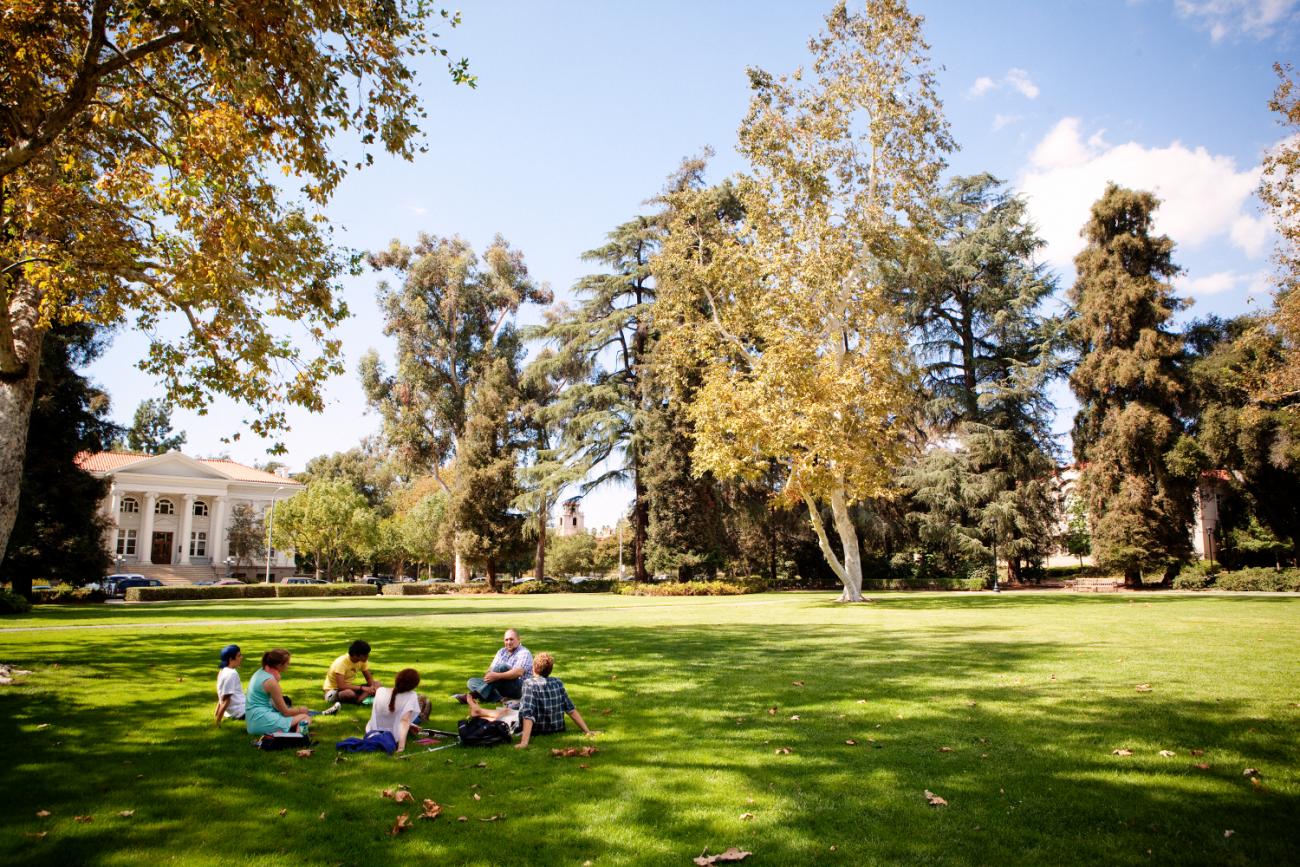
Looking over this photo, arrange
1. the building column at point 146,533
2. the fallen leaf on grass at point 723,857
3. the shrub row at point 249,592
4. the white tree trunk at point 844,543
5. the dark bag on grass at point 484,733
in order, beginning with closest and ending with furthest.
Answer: the fallen leaf on grass at point 723,857
the dark bag on grass at point 484,733
the white tree trunk at point 844,543
the shrub row at point 249,592
the building column at point 146,533

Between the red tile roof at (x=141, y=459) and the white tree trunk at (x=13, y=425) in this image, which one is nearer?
the white tree trunk at (x=13, y=425)

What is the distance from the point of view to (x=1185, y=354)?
125 ft

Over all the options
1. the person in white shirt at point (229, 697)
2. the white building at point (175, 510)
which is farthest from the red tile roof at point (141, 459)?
the person in white shirt at point (229, 697)

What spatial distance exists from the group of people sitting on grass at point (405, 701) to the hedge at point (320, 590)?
3966cm

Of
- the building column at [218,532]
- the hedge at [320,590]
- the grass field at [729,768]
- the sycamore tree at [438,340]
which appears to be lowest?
the hedge at [320,590]

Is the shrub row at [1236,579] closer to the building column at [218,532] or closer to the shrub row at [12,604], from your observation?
the shrub row at [12,604]

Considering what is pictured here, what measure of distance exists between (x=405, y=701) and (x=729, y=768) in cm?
320

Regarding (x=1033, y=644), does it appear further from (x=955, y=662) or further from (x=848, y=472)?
(x=848, y=472)

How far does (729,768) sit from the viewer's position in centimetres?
623

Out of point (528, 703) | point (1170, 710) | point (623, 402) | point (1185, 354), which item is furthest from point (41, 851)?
point (1185, 354)

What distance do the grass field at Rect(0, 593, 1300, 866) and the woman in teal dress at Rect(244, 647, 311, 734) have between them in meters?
0.30

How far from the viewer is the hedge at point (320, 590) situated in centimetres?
4441

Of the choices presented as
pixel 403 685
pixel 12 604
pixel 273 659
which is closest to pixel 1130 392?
pixel 403 685

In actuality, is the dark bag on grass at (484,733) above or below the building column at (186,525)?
below
